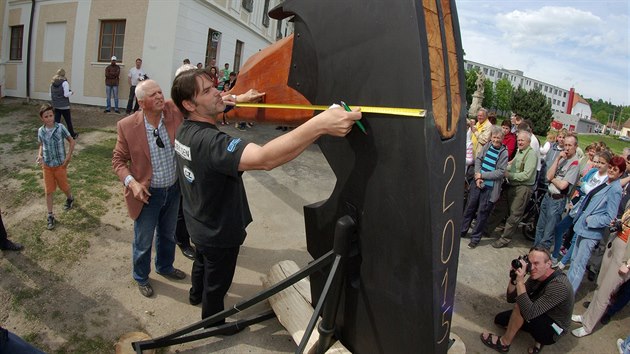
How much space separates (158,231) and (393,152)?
2.84 metres

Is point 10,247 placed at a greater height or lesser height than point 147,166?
lesser

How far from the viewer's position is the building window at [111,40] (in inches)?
505

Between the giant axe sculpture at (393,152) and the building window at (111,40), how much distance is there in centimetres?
1339

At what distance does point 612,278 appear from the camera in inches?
145

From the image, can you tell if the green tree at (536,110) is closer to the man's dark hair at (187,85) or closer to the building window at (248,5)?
the building window at (248,5)

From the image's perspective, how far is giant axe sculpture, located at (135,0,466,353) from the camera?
1433 mm

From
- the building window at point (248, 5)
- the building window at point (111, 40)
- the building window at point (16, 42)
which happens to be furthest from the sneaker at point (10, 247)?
the building window at point (16, 42)

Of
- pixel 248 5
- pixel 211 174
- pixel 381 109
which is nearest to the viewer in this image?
pixel 381 109

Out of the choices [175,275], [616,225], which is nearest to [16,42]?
[175,275]

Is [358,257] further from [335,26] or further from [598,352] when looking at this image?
[598,352]

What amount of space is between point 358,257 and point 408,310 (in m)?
0.34

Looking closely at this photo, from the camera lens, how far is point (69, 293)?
340 centimetres

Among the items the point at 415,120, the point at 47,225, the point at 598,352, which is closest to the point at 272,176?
the point at 47,225

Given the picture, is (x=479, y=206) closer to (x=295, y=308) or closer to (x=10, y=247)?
(x=295, y=308)
